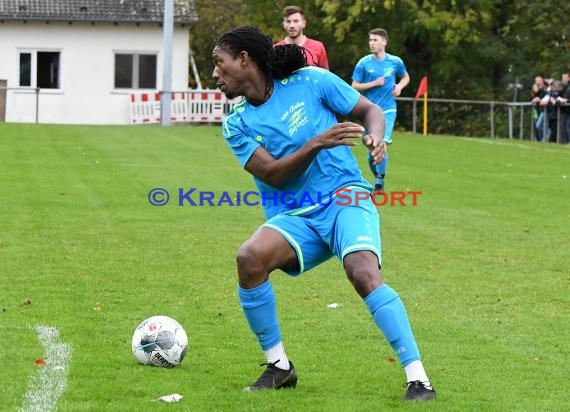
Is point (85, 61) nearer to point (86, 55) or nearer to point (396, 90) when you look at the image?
point (86, 55)

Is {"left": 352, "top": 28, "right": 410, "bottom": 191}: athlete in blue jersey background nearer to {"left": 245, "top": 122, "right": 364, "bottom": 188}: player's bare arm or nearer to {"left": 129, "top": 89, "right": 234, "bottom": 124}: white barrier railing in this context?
{"left": 245, "top": 122, "right": 364, "bottom": 188}: player's bare arm

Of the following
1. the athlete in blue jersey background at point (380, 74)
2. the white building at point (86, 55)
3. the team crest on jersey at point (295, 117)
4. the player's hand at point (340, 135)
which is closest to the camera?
the player's hand at point (340, 135)

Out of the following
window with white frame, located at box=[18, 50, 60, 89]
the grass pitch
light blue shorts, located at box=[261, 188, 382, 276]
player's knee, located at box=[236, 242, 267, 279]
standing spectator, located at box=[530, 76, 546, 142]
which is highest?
light blue shorts, located at box=[261, 188, 382, 276]

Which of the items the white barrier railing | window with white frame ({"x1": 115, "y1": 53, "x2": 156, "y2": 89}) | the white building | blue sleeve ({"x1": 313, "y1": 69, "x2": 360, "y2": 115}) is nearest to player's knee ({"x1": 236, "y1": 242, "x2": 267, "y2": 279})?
blue sleeve ({"x1": 313, "y1": 69, "x2": 360, "y2": 115})

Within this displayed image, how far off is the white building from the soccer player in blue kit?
137 feet

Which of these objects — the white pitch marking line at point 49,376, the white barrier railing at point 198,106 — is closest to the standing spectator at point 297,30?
the white pitch marking line at point 49,376

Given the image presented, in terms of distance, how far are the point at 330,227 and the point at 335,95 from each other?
0.72 meters

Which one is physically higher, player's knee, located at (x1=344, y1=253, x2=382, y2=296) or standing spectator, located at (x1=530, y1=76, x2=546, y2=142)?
player's knee, located at (x1=344, y1=253, x2=382, y2=296)

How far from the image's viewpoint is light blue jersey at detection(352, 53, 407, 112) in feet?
60.6

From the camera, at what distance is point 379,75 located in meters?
18.5

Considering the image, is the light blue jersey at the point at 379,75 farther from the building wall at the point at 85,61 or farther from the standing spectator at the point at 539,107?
the building wall at the point at 85,61

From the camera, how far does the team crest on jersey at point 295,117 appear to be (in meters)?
6.37

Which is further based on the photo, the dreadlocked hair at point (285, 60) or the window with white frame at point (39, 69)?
the window with white frame at point (39, 69)

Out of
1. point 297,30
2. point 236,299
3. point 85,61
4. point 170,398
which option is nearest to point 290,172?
point 170,398
